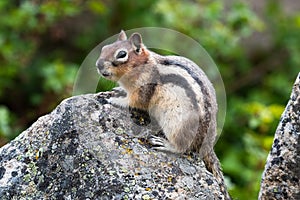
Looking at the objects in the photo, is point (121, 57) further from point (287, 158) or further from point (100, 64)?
point (287, 158)

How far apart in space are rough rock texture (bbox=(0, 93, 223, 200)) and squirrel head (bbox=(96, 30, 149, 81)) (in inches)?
19.8

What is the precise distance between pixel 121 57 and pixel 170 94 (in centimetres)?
48

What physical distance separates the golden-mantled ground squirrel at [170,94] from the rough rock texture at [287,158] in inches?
12.9

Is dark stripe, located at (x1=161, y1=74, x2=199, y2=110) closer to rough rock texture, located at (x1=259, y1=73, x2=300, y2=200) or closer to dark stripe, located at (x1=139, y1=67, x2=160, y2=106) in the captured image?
dark stripe, located at (x1=139, y1=67, x2=160, y2=106)

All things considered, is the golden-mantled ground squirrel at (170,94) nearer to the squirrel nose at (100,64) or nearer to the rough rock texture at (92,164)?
the squirrel nose at (100,64)

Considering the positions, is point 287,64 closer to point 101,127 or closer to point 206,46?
point 206,46

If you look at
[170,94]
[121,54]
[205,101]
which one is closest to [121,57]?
[121,54]

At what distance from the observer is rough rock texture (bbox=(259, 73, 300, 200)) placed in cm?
379

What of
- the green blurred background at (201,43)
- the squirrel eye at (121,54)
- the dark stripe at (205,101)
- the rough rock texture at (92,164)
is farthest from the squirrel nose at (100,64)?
the green blurred background at (201,43)

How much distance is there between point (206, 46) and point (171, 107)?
4.12 m

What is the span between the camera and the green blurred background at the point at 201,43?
7617 millimetres

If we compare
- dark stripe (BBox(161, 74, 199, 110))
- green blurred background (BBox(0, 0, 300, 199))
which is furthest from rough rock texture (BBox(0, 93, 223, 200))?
green blurred background (BBox(0, 0, 300, 199))

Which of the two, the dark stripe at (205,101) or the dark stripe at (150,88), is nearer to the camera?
the dark stripe at (205,101)

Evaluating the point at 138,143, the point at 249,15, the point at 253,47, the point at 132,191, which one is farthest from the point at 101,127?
the point at 253,47
